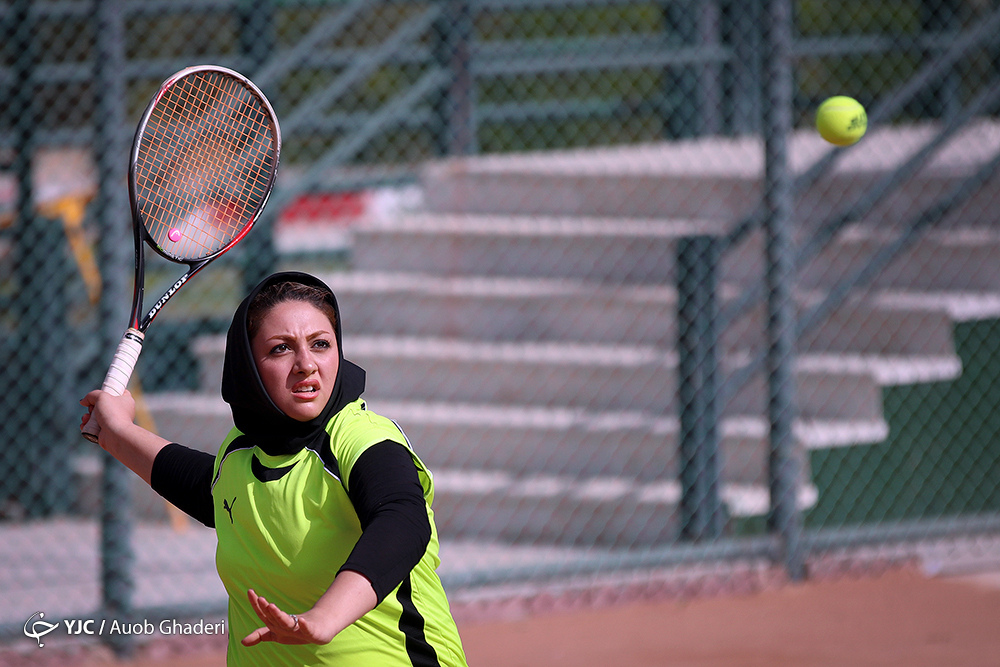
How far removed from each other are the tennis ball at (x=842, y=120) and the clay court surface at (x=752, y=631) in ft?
5.88

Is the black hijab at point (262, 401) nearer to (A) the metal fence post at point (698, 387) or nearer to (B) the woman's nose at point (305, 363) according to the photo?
(B) the woman's nose at point (305, 363)

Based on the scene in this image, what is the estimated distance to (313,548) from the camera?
73.1 inches

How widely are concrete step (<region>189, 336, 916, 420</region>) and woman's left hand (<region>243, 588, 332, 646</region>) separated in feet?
13.6

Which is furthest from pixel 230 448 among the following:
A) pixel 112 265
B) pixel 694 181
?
pixel 694 181

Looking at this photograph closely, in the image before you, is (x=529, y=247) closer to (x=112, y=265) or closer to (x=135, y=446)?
(x=112, y=265)

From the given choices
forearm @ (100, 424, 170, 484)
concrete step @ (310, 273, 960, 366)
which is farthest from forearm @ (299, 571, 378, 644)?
concrete step @ (310, 273, 960, 366)

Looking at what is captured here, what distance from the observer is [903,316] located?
18.9ft

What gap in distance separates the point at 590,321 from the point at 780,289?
57.1 inches

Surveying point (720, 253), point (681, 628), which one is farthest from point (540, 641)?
point (720, 253)

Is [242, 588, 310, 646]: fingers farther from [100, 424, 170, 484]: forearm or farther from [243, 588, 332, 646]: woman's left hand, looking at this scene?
[100, 424, 170, 484]: forearm

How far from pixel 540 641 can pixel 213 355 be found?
2.72 metres

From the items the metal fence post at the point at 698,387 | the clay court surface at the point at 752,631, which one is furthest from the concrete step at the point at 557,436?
the clay court surface at the point at 752,631

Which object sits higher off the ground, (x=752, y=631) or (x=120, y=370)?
(x=120, y=370)

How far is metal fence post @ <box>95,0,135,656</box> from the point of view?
13.7 ft
